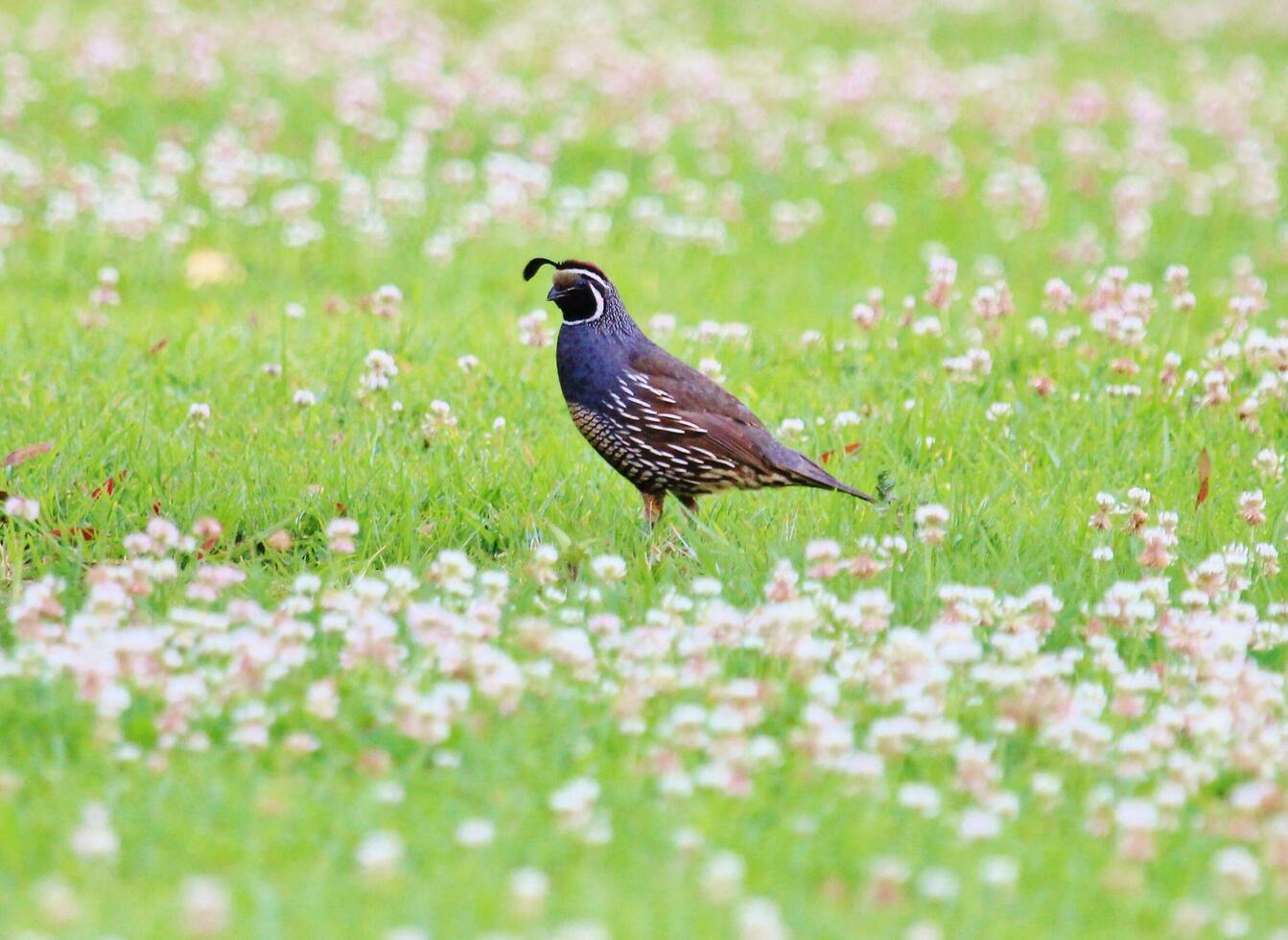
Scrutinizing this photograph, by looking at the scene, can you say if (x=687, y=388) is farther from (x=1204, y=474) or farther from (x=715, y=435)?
(x=1204, y=474)

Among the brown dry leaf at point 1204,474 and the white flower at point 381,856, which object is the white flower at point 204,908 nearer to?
the white flower at point 381,856

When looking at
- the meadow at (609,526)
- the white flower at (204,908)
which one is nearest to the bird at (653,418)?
the meadow at (609,526)

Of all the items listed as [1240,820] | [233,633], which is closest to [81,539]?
[233,633]

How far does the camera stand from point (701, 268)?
11.4m

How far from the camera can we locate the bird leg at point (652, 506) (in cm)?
695

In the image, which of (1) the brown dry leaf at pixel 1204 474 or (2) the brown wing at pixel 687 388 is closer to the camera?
(2) the brown wing at pixel 687 388

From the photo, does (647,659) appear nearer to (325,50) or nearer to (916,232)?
(916,232)

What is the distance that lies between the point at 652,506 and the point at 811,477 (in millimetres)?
627

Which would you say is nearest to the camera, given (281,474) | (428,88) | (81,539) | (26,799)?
(26,799)

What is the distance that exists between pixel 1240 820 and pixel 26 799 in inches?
109

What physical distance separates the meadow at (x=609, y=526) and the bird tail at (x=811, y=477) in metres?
0.13

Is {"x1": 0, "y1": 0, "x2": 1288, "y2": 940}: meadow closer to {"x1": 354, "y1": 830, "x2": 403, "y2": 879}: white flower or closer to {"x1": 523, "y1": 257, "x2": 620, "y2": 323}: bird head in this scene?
{"x1": 354, "y1": 830, "x2": 403, "y2": 879}: white flower

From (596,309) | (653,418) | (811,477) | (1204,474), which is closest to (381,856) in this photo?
(653,418)

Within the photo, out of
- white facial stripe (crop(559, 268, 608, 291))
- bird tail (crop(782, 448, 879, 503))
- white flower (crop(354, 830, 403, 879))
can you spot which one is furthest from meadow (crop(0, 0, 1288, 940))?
white facial stripe (crop(559, 268, 608, 291))
